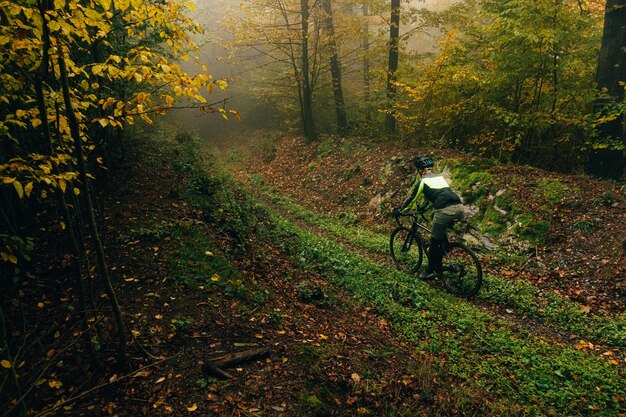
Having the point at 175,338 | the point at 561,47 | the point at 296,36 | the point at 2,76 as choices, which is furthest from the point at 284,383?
the point at 296,36

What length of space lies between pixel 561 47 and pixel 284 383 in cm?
1169

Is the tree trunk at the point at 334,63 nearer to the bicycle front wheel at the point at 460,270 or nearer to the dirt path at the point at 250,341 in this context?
the bicycle front wheel at the point at 460,270

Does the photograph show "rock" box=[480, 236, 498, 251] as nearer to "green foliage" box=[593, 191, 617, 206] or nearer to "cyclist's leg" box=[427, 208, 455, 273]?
"cyclist's leg" box=[427, 208, 455, 273]

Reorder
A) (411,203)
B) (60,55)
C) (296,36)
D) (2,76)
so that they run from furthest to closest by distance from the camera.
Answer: (296,36) → (411,203) → (2,76) → (60,55)

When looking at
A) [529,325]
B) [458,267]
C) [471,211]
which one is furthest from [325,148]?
[529,325]

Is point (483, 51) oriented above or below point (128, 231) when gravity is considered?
above

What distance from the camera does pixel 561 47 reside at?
10.1 m

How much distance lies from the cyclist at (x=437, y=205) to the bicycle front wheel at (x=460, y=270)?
0.69ft

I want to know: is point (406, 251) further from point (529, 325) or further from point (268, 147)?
point (268, 147)

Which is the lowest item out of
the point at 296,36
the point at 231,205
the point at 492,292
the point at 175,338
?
the point at 492,292

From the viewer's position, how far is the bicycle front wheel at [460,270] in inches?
292

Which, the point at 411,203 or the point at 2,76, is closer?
the point at 2,76

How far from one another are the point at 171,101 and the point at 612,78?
472 inches

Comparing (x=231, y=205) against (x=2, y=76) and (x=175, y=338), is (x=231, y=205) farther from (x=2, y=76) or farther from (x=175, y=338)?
(x=2, y=76)
